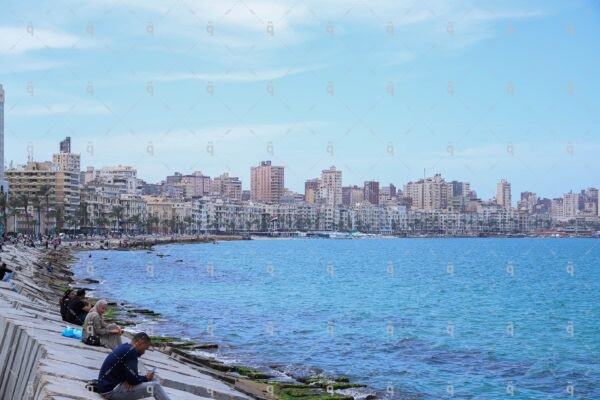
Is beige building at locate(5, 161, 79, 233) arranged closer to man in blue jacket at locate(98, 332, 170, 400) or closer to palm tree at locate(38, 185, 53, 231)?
palm tree at locate(38, 185, 53, 231)

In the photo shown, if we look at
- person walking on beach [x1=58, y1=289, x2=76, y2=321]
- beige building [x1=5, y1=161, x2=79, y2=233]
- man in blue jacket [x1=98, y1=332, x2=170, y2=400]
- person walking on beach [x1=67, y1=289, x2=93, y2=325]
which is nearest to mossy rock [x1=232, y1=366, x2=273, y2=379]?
person walking on beach [x1=67, y1=289, x2=93, y2=325]

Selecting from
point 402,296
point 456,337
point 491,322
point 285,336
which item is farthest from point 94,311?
point 402,296

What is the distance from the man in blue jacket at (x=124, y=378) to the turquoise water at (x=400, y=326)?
1271 centimetres

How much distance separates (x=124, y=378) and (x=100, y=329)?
5034 millimetres

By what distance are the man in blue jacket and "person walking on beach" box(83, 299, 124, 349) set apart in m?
4.62

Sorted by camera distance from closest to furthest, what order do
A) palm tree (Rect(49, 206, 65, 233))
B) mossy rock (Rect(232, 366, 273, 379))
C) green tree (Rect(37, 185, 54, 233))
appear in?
mossy rock (Rect(232, 366, 273, 379))
green tree (Rect(37, 185, 54, 233))
palm tree (Rect(49, 206, 65, 233))

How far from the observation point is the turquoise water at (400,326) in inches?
1071

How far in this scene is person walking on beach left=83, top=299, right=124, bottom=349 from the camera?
55.6 feet

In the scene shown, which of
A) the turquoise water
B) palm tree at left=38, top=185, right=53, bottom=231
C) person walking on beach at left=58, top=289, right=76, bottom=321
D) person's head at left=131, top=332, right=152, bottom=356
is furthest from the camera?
palm tree at left=38, top=185, right=53, bottom=231

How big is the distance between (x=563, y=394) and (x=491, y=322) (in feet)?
75.8

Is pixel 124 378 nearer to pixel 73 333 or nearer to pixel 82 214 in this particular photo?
pixel 73 333

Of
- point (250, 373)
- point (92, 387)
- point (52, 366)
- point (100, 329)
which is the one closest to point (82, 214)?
point (250, 373)

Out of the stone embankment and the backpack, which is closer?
the stone embankment

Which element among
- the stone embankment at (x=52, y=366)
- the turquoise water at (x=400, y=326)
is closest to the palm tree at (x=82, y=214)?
the turquoise water at (x=400, y=326)
